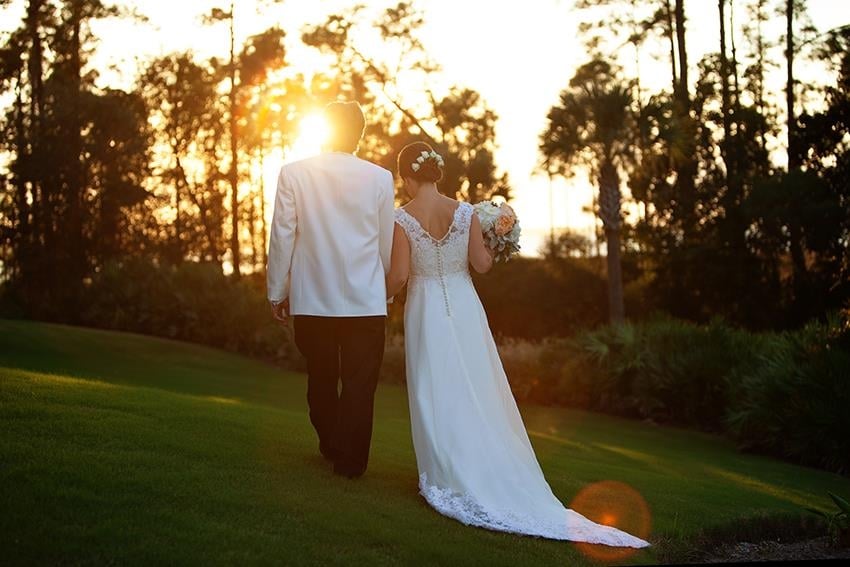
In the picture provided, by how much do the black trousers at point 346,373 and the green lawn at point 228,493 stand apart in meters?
0.23

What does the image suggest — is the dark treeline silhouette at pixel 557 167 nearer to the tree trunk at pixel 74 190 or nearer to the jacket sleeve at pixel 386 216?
the tree trunk at pixel 74 190

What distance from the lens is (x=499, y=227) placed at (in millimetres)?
7863

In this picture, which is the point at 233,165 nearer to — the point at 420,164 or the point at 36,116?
the point at 36,116

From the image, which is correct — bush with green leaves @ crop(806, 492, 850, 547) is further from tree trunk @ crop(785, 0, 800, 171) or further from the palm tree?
tree trunk @ crop(785, 0, 800, 171)

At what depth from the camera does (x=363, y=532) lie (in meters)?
6.00

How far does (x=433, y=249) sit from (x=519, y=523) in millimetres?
1990

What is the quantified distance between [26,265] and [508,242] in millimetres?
28154

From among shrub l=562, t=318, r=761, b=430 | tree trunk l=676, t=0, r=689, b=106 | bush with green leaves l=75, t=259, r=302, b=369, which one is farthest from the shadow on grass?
tree trunk l=676, t=0, r=689, b=106

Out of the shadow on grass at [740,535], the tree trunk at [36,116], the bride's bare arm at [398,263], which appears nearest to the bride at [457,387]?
the bride's bare arm at [398,263]

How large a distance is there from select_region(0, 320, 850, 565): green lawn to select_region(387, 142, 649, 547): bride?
267 mm

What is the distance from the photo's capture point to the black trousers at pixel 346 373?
7.04m

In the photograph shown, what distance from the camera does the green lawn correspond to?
5426mm

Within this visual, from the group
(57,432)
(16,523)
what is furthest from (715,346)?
(16,523)

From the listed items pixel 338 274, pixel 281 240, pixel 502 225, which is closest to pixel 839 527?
pixel 502 225
